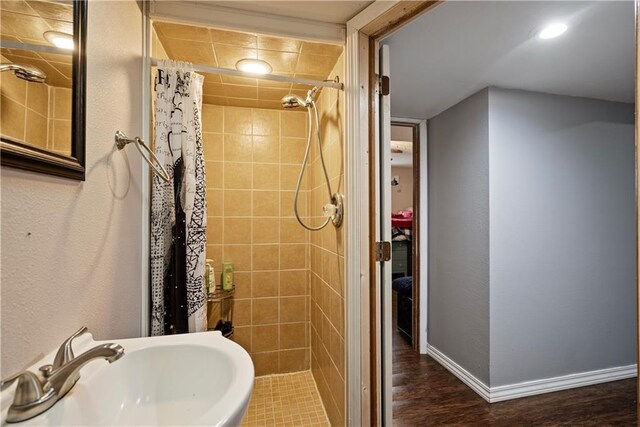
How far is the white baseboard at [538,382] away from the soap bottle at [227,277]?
6.33 ft

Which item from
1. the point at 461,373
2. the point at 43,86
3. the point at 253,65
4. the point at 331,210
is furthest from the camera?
the point at 461,373

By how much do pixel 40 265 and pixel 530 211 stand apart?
2576 millimetres

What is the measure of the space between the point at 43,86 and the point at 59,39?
15 centimetres

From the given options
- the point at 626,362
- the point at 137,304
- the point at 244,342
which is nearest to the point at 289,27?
the point at 137,304

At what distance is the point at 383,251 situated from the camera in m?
1.34

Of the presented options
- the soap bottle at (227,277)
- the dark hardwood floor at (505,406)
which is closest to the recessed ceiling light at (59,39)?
the soap bottle at (227,277)

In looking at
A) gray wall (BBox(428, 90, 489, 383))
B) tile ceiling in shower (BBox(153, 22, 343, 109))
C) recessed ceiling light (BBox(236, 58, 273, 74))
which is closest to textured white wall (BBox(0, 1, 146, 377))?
tile ceiling in shower (BBox(153, 22, 343, 109))

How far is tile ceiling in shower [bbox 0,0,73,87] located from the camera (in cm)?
54

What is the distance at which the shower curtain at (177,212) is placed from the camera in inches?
49.8

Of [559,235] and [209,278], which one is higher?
[559,235]

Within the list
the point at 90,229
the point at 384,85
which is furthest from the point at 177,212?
the point at 384,85

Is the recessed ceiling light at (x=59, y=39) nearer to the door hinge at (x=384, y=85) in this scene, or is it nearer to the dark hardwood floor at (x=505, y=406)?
the door hinge at (x=384, y=85)

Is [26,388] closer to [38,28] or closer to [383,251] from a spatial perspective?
[38,28]

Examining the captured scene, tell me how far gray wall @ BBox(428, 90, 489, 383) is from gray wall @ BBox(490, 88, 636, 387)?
76 millimetres
